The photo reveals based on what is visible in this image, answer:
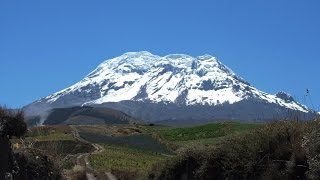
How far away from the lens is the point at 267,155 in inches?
601

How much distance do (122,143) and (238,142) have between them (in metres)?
83.1

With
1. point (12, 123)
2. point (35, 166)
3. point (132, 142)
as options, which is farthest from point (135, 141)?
point (12, 123)

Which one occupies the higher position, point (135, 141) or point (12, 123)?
point (135, 141)

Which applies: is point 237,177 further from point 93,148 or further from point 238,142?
point 93,148

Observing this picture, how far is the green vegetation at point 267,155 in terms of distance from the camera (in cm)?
1345

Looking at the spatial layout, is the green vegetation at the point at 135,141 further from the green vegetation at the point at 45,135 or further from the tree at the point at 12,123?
the tree at the point at 12,123

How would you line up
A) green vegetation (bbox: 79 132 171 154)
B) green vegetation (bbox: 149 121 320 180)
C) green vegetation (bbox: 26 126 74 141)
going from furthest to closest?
1. green vegetation (bbox: 79 132 171 154)
2. green vegetation (bbox: 26 126 74 141)
3. green vegetation (bbox: 149 121 320 180)

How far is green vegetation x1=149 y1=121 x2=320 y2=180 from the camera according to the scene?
44.1ft

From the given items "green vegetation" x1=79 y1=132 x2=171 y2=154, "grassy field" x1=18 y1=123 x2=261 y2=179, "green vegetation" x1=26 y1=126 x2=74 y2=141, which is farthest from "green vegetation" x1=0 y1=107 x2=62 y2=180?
"green vegetation" x1=79 y1=132 x2=171 y2=154

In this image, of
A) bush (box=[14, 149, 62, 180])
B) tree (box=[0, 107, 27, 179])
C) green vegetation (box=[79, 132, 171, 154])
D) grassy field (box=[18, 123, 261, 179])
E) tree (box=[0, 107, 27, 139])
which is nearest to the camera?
tree (box=[0, 107, 27, 179])

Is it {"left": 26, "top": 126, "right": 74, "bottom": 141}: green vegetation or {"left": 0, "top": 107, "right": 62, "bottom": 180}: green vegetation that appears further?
{"left": 26, "top": 126, "right": 74, "bottom": 141}: green vegetation

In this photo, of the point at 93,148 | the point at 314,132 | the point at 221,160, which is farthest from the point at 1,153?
the point at 93,148

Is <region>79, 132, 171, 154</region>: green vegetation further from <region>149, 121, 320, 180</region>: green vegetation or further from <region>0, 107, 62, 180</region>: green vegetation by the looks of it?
<region>149, 121, 320, 180</region>: green vegetation

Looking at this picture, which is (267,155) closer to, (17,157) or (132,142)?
(17,157)
